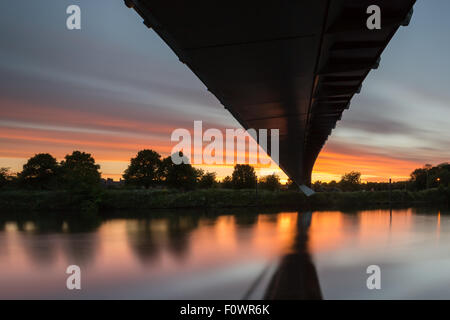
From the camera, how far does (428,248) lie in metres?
9.97

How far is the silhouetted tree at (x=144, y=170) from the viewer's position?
55062 millimetres

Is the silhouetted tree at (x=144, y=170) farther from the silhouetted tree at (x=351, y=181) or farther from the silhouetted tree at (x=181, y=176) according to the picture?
the silhouetted tree at (x=351, y=181)

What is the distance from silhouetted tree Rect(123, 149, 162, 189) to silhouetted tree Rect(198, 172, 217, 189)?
7.92 m

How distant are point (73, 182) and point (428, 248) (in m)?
27.8

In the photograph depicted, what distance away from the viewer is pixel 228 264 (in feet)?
25.8

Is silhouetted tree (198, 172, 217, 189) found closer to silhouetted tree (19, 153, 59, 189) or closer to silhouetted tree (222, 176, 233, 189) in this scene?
silhouetted tree (222, 176, 233, 189)

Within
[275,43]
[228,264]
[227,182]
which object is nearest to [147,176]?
[227,182]

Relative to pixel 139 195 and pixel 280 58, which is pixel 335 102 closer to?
pixel 280 58

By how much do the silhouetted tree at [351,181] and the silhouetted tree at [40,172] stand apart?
50.1 meters

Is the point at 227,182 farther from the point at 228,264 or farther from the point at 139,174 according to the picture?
the point at 228,264

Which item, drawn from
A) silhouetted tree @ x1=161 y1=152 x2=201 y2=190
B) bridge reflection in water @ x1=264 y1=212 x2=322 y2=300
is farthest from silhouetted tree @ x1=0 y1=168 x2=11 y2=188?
bridge reflection in water @ x1=264 y1=212 x2=322 y2=300

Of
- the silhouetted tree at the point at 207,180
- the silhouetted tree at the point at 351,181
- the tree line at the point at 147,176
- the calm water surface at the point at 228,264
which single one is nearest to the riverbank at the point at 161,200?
the calm water surface at the point at 228,264
